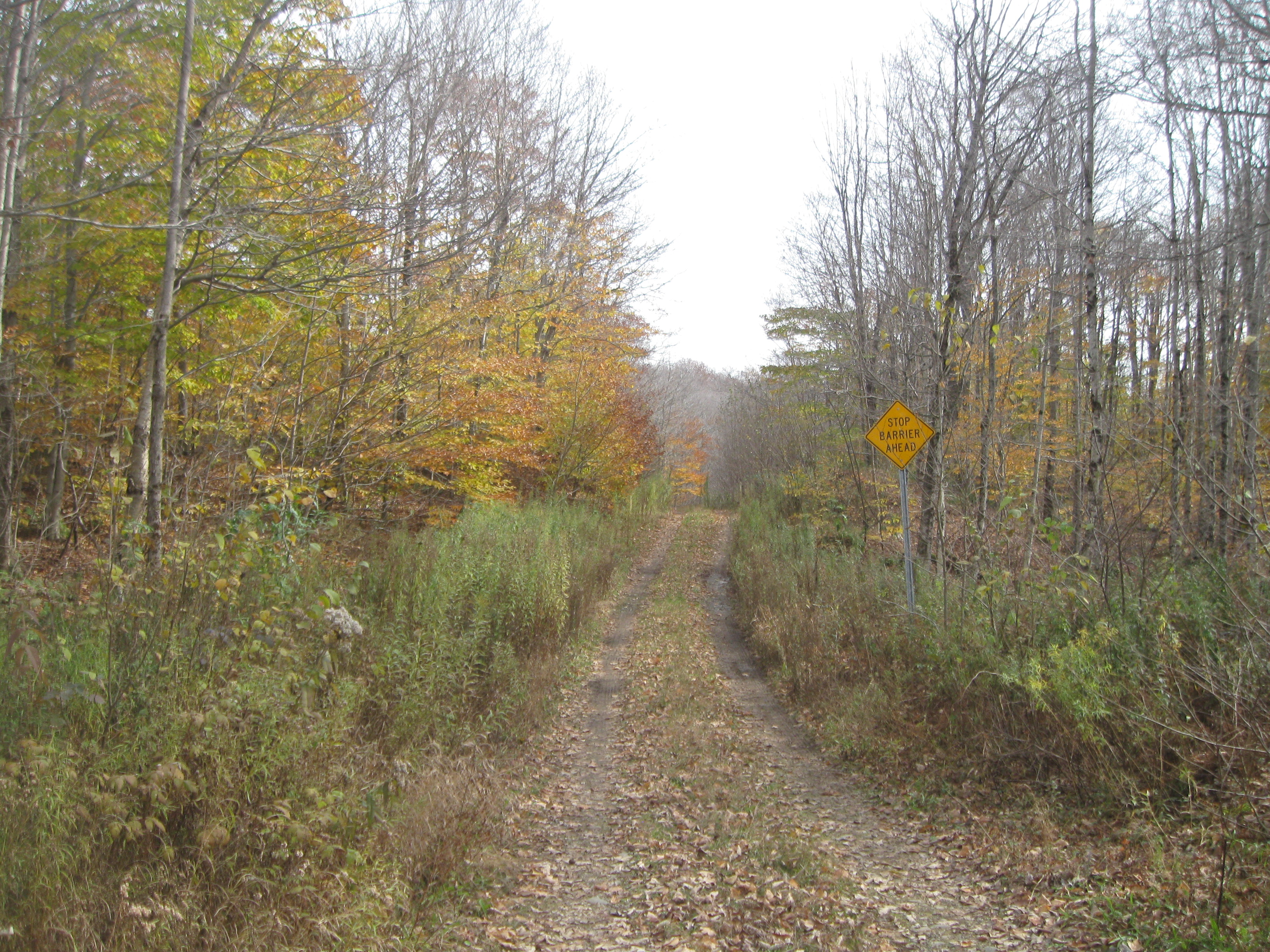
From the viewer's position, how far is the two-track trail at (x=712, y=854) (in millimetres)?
3852

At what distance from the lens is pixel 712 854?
474cm

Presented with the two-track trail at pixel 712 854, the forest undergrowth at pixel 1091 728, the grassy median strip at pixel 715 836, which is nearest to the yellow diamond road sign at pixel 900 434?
the forest undergrowth at pixel 1091 728

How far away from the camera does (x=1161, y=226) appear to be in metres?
12.5

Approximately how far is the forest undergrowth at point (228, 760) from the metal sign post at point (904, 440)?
4.65 meters

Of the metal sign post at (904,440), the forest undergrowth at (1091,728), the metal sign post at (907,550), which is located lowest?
the forest undergrowth at (1091,728)

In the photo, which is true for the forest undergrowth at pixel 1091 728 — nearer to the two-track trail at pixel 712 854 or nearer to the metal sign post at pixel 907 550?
the metal sign post at pixel 907 550

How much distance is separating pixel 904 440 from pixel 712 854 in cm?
529

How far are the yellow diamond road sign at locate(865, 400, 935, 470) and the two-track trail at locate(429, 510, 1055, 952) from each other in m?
3.17

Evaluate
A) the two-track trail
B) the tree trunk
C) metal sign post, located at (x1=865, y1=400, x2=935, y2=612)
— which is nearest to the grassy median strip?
the two-track trail

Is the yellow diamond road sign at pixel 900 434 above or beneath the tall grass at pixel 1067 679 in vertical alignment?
above

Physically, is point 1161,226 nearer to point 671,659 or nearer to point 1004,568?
point 1004,568

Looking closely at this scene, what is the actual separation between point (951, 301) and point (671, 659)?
5.82m

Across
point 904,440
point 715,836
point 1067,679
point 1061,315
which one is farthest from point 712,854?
point 1061,315

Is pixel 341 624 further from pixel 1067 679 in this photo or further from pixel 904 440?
pixel 904 440
